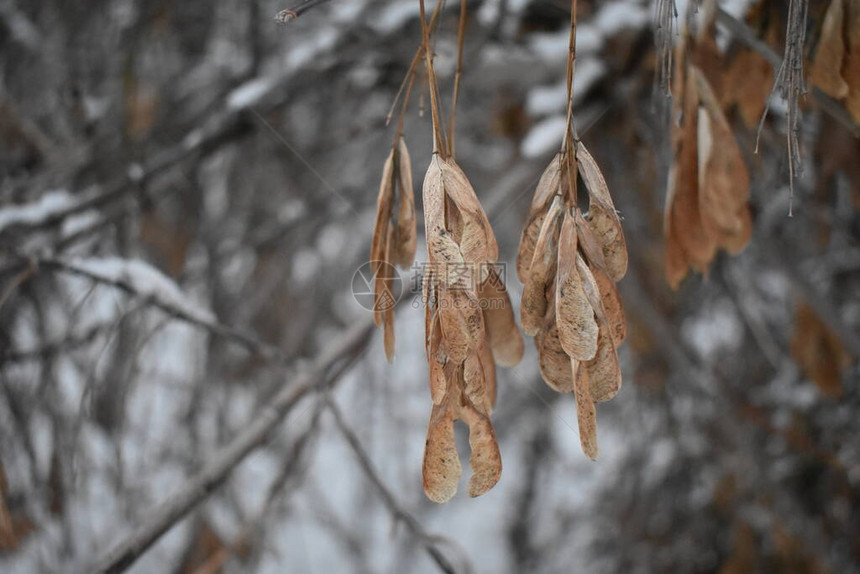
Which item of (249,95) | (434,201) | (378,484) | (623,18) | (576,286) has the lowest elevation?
(378,484)

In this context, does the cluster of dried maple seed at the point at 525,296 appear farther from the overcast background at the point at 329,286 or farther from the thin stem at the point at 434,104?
the overcast background at the point at 329,286

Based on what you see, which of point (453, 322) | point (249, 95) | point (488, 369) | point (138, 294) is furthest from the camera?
point (249, 95)

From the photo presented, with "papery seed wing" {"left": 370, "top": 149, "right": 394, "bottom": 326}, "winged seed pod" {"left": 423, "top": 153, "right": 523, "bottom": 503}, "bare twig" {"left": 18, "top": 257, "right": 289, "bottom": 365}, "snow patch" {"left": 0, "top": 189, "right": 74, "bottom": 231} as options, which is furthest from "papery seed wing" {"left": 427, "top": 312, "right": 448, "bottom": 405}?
"snow patch" {"left": 0, "top": 189, "right": 74, "bottom": 231}

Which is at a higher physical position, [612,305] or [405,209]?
[405,209]

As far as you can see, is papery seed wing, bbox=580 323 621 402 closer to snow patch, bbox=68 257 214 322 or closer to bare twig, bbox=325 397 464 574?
bare twig, bbox=325 397 464 574

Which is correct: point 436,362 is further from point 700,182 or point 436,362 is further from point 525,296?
point 700,182

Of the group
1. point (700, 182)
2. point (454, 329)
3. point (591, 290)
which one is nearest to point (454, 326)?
point (454, 329)

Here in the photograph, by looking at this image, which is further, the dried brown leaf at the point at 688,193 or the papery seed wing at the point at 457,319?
the dried brown leaf at the point at 688,193

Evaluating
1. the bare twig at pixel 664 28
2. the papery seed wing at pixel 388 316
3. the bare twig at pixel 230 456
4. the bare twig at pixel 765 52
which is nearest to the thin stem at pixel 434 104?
the papery seed wing at pixel 388 316
